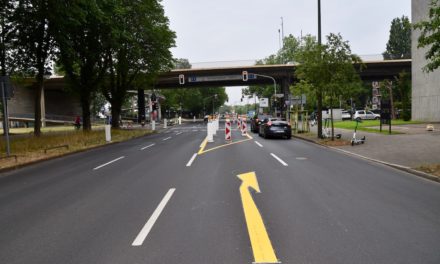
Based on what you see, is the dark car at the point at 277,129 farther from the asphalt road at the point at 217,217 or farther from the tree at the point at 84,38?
the asphalt road at the point at 217,217

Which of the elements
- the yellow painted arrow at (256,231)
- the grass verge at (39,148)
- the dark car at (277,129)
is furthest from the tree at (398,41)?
the yellow painted arrow at (256,231)

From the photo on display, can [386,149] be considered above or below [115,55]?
below

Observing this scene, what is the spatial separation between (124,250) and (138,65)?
32.1 metres

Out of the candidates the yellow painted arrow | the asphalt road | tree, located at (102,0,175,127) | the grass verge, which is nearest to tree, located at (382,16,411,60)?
tree, located at (102,0,175,127)

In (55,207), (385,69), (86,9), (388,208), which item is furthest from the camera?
(385,69)

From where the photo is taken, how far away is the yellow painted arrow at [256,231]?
172 inches

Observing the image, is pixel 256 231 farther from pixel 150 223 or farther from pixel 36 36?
pixel 36 36

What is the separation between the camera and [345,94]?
65.2 feet

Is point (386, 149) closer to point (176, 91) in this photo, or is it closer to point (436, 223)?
point (436, 223)

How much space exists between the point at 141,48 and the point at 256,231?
30.8m

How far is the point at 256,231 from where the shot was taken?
5273 mm

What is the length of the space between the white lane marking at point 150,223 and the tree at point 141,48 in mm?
22428

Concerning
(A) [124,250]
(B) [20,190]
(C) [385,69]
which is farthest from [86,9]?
(C) [385,69]

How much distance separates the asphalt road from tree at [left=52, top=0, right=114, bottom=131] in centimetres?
1015
